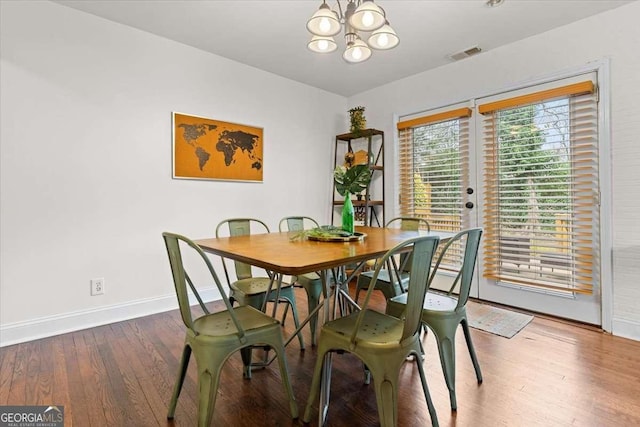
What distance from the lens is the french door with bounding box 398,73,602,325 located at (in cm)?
256

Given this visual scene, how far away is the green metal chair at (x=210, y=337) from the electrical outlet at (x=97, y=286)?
1.61 meters

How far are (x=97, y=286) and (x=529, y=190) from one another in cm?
376

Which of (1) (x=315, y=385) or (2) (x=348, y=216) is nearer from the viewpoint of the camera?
(1) (x=315, y=385)

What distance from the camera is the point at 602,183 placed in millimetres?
2461

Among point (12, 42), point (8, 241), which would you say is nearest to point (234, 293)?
point (8, 241)

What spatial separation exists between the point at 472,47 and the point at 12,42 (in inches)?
145

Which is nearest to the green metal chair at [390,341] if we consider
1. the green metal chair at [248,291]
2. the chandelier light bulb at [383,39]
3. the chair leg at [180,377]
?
the chair leg at [180,377]

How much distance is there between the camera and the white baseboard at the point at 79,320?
2.26 meters

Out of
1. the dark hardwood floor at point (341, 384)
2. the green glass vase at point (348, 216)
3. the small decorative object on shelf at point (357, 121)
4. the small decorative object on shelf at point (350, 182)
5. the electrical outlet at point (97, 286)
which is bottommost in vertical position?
the dark hardwood floor at point (341, 384)

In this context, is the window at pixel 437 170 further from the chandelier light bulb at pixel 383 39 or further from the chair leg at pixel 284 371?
the chair leg at pixel 284 371

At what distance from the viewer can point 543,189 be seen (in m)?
2.78

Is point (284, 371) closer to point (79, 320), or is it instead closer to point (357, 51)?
point (357, 51)

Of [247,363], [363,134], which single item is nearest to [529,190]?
[363,134]

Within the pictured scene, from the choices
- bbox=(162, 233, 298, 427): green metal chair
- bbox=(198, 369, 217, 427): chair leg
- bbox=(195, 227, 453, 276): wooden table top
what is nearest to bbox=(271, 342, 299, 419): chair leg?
bbox=(162, 233, 298, 427): green metal chair
